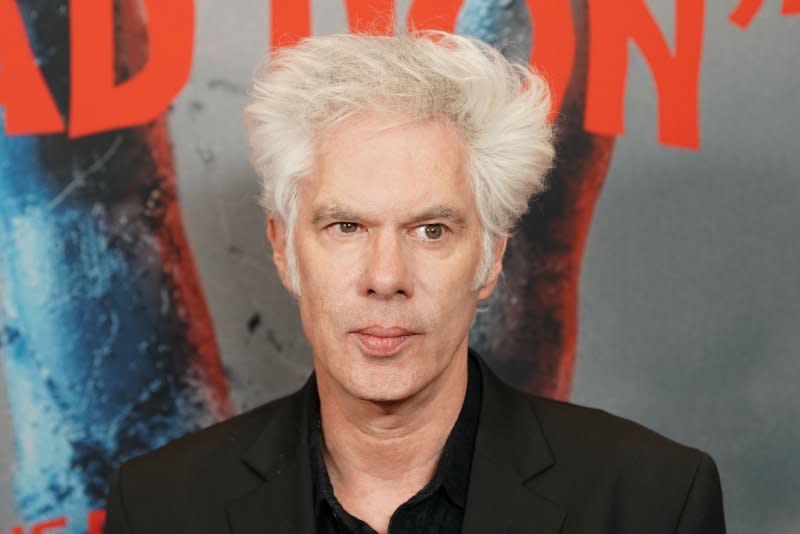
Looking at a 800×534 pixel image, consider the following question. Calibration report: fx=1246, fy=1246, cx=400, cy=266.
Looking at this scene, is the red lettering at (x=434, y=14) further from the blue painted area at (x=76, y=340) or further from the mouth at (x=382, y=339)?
the mouth at (x=382, y=339)

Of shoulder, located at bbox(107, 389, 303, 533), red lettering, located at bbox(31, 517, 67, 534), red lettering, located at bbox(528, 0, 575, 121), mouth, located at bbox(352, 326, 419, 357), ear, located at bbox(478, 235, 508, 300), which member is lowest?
red lettering, located at bbox(31, 517, 67, 534)

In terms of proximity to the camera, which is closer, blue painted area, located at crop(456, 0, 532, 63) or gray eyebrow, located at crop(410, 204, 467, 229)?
gray eyebrow, located at crop(410, 204, 467, 229)

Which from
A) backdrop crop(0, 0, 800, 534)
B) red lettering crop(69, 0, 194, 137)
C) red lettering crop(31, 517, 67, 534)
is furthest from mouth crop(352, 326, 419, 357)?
red lettering crop(31, 517, 67, 534)

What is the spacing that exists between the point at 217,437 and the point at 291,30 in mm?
793

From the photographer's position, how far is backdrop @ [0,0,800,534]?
2.30 metres

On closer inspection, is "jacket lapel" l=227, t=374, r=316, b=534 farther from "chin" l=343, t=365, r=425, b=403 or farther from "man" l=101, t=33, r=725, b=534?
"chin" l=343, t=365, r=425, b=403

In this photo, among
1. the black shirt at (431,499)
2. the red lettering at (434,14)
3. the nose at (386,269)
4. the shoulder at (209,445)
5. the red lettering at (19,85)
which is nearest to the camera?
the nose at (386,269)

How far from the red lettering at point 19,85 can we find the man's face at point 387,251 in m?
0.68

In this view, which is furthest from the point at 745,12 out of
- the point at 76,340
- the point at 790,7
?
the point at 76,340

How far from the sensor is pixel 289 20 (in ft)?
7.71

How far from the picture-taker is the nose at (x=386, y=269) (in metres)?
1.74

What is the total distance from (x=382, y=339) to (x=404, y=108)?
1.11 feet

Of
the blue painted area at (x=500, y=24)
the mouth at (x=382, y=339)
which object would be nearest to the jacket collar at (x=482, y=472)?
the mouth at (x=382, y=339)

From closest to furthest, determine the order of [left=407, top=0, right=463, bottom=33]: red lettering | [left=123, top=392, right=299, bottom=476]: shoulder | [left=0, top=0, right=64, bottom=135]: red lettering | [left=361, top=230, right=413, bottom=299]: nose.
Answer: [left=361, top=230, right=413, bottom=299]: nose → [left=123, top=392, right=299, bottom=476]: shoulder → [left=0, top=0, right=64, bottom=135]: red lettering → [left=407, top=0, right=463, bottom=33]: red lettering
